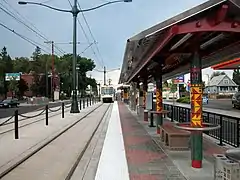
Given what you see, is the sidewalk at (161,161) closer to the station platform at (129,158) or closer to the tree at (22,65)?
the station platform at (129,158)

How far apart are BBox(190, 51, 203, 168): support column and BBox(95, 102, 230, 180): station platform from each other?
0.90ft

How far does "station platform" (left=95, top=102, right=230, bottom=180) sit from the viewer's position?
24.5 ft

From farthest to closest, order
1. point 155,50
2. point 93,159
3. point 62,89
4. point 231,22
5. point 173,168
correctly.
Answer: point 62,89 → point 93,159 → point 155,50 → point 173,168 → point 231,22

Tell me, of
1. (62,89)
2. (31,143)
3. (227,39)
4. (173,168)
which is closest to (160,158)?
(173,168)

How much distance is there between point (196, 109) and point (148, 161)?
1.83 meters

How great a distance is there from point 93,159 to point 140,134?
511 cm

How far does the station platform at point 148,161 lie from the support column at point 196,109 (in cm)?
27

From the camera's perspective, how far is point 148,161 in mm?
8922

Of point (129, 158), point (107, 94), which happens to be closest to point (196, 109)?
point (129, 158)

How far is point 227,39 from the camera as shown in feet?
27.8

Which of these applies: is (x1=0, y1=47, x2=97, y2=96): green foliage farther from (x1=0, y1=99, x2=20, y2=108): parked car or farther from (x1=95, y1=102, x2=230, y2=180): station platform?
(x1=95, y1=102, x2=230, y2=180): station platform

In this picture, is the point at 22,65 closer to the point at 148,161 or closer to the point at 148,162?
the point at 148,161

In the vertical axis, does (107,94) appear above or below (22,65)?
below

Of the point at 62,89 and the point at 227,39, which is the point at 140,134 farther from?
the point at 62,89
